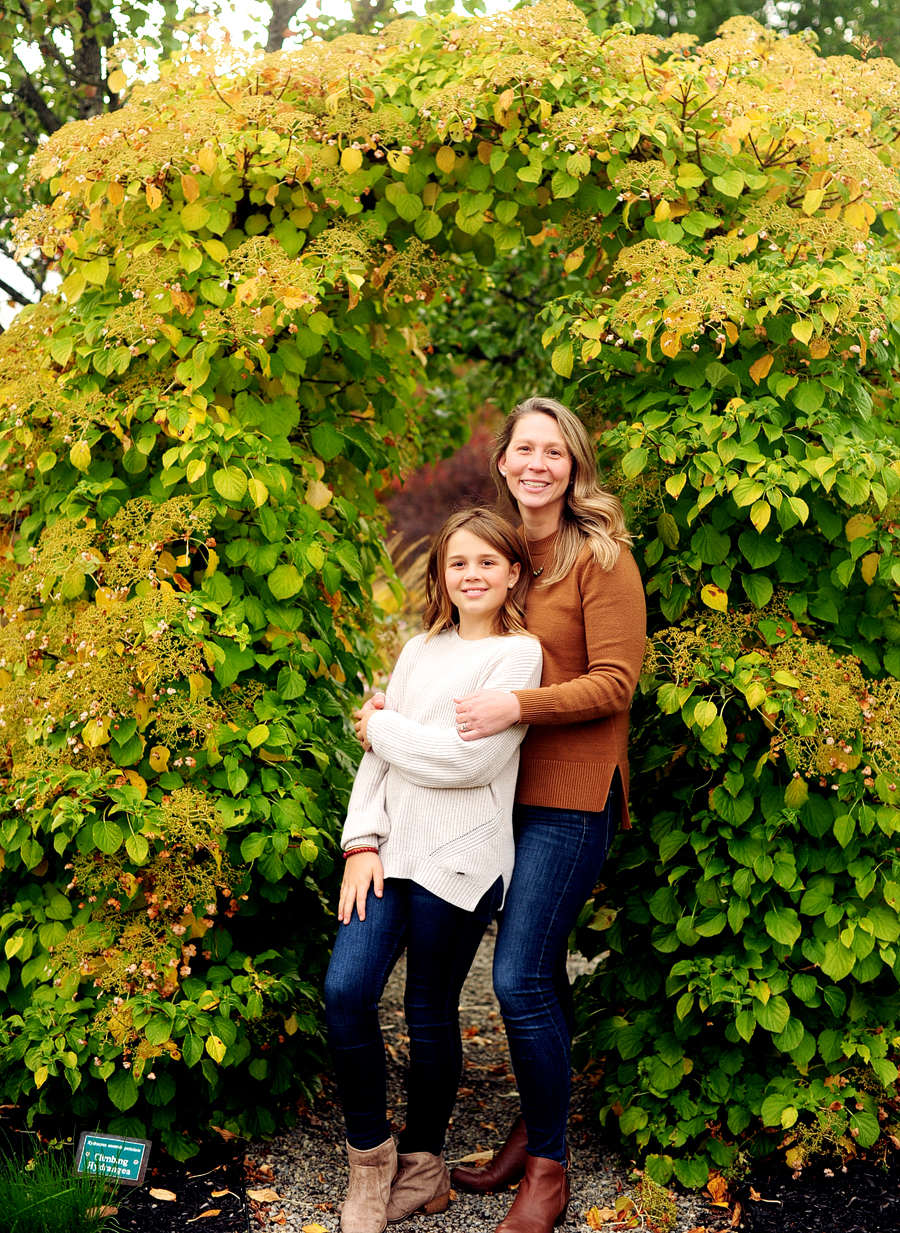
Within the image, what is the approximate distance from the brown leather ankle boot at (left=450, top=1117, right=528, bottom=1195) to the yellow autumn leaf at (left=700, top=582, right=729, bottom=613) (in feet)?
4.37

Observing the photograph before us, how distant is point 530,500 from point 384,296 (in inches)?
38.2

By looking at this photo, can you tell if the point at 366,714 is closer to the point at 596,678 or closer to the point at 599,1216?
the point at 596,678

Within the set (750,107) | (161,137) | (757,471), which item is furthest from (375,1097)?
(750,107)

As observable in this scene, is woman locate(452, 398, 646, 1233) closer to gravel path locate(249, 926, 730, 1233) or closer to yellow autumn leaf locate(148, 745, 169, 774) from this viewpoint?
gravel path locate(249, 926, 730, 1233)

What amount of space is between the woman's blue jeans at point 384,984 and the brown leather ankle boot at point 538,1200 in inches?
9.9

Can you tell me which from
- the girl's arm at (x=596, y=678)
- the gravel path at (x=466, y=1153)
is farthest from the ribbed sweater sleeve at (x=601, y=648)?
the gravel path at (x=466, y=1153)

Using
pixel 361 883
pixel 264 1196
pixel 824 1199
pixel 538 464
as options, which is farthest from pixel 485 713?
pixel 824 1199

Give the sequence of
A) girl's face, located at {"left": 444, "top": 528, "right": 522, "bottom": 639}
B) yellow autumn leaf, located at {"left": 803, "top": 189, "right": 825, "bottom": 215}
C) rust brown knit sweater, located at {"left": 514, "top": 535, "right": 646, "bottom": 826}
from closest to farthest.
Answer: rust brown knit sweater, located at {"left": 514, "top": 535, "right": 646, "bottom": 826}
girl's face, located at {"left": 444, "top": 528, "right": 522, "bottom": 639}
yellow autumn leaf, located at {"left": 803, "top": 189, "right": 825, "bottom": 215}

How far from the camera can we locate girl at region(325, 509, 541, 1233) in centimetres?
230

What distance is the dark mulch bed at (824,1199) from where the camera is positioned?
2.42 meters

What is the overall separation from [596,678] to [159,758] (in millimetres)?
1018

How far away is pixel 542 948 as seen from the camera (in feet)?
7.65

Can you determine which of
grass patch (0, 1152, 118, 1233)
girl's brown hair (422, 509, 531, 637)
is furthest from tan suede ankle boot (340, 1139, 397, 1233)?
girl's brown hair (422, 509, 531, 637)

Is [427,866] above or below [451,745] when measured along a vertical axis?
below
